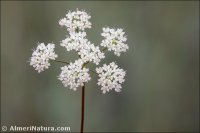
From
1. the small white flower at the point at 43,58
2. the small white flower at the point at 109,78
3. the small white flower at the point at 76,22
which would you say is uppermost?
the small white flower at the point at 76,22

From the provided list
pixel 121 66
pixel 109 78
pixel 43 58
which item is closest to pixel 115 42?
pixel 109 78

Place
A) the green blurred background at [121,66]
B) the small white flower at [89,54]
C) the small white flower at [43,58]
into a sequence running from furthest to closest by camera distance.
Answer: the green blurred background at [121,66] < the small white flower at [43,58] < the small white flower at [89,54]

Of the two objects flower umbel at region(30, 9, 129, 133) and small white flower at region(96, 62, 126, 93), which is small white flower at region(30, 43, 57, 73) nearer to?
flower umbel at region(30, 9, 129, 133)

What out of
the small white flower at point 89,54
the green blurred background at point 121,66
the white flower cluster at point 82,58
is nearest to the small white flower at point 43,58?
the white flower cluster at point 82,58

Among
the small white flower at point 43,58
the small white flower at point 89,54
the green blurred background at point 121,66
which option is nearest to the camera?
the small white flower at point 89,54

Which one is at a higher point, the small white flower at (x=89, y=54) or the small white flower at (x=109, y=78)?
the small white flower at (x=89, y=54)

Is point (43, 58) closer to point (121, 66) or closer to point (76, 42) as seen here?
point (76, 42)

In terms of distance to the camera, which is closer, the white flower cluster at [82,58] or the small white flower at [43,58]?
the white flower cluster at [82,58]

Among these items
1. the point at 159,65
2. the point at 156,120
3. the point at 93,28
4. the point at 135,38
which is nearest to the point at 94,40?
the point at 93,28

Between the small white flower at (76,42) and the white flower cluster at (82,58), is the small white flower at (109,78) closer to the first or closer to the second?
the white flower cluster at (82,58)
